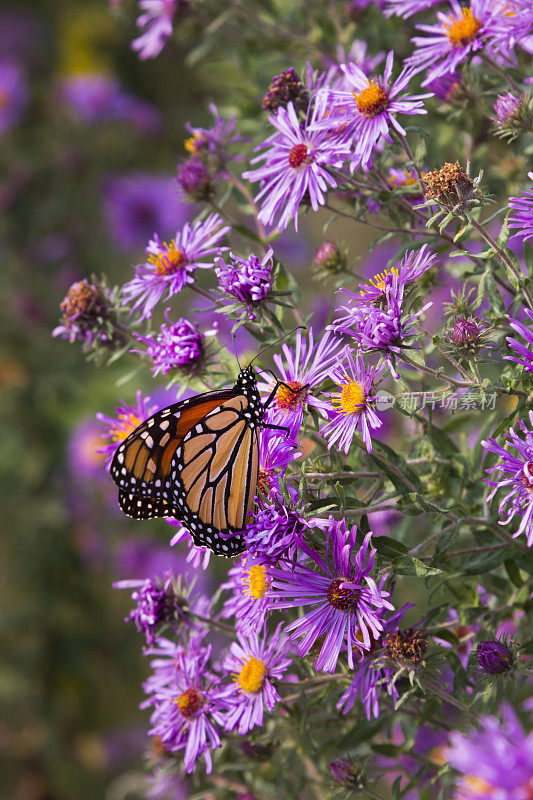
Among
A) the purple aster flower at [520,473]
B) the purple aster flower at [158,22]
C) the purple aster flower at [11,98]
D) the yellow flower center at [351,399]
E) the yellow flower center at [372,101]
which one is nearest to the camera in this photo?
the purple aster flower at [520,473]

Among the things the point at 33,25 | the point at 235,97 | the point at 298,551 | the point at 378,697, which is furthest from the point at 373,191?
the point at 33,25

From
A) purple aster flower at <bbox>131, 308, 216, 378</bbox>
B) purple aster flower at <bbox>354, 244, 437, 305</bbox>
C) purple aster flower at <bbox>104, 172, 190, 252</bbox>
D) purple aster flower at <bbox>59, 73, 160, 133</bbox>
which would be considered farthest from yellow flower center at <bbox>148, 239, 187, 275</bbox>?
purple aster flower at <bbox>59, 73, 160, 133</bbox>

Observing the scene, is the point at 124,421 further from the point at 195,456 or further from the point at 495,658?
the point at 495,658

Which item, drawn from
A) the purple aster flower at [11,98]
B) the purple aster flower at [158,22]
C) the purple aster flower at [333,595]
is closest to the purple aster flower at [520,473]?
the purple aster flower at [333,595]

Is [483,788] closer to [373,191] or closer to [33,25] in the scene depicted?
[373,191]

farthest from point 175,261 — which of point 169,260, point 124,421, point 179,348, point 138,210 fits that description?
point 138,210

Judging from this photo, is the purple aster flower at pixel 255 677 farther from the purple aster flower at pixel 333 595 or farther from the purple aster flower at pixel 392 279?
the purple aster flower at pixel 392 279
